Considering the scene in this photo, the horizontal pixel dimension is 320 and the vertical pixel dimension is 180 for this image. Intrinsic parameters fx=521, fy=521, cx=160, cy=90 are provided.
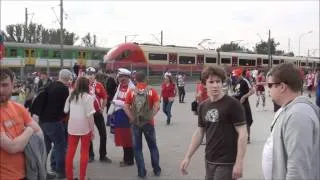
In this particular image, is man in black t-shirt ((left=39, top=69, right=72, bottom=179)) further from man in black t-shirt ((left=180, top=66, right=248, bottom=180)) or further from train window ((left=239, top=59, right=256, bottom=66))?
train window ((left=239, top=59, right=256, bottom=66))

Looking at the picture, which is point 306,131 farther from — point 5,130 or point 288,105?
point 5,130

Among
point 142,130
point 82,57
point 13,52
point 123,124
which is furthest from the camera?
point 82,57

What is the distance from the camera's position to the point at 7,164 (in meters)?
3.81

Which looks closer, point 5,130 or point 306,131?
point 306,131

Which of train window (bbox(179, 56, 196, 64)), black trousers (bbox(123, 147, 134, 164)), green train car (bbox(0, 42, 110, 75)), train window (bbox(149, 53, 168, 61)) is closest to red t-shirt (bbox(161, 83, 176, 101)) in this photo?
black trousers (bbox(123, 147, 134, 164))

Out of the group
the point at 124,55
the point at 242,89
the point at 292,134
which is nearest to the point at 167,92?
the point at 242,89

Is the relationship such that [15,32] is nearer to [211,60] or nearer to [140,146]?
[211,60]

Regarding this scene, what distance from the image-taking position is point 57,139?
26.4ft

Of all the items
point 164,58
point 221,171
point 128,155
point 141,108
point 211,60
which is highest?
point 164,58

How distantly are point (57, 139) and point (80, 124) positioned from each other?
0.74 metres

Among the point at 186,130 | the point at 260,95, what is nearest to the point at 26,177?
the point at 186,130

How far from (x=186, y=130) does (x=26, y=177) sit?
10.5 m

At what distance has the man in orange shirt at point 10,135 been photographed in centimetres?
376

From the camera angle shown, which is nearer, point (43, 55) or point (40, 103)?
point (40, 103)
